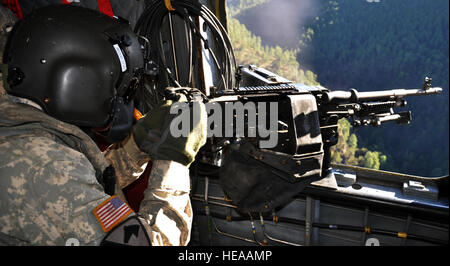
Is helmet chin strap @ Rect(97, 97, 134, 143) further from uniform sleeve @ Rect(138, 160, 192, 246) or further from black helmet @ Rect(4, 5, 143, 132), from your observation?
uniform sleeve @ Rect(138, 160, 192, 246)

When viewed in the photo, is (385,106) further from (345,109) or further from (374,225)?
(374,225)

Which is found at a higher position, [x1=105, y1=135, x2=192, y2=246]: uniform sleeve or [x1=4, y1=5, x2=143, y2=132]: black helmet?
[x1=4, y1=5, x2=143, y2=132]: black helmet

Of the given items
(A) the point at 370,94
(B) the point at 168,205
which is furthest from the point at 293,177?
(A) the point at 370,94

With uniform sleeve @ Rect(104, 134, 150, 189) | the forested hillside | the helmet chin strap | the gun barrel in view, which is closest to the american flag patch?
the helmet chin strap

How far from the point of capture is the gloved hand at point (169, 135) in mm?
1371

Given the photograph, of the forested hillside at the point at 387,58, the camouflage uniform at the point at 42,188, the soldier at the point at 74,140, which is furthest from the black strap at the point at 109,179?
the forested hillside at the point at 387,58

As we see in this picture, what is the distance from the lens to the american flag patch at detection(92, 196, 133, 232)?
3.37 feet

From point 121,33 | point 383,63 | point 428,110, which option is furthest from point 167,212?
point 383,63

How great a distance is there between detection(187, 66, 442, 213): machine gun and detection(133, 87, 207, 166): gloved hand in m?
0.17

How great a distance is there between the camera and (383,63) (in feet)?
58.6

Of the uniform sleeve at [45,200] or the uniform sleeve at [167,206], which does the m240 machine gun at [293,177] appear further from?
the uniform sleeve at [45,200]

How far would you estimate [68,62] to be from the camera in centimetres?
115

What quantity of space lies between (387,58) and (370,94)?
1966cm

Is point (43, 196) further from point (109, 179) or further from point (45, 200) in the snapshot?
point (109, 179)
